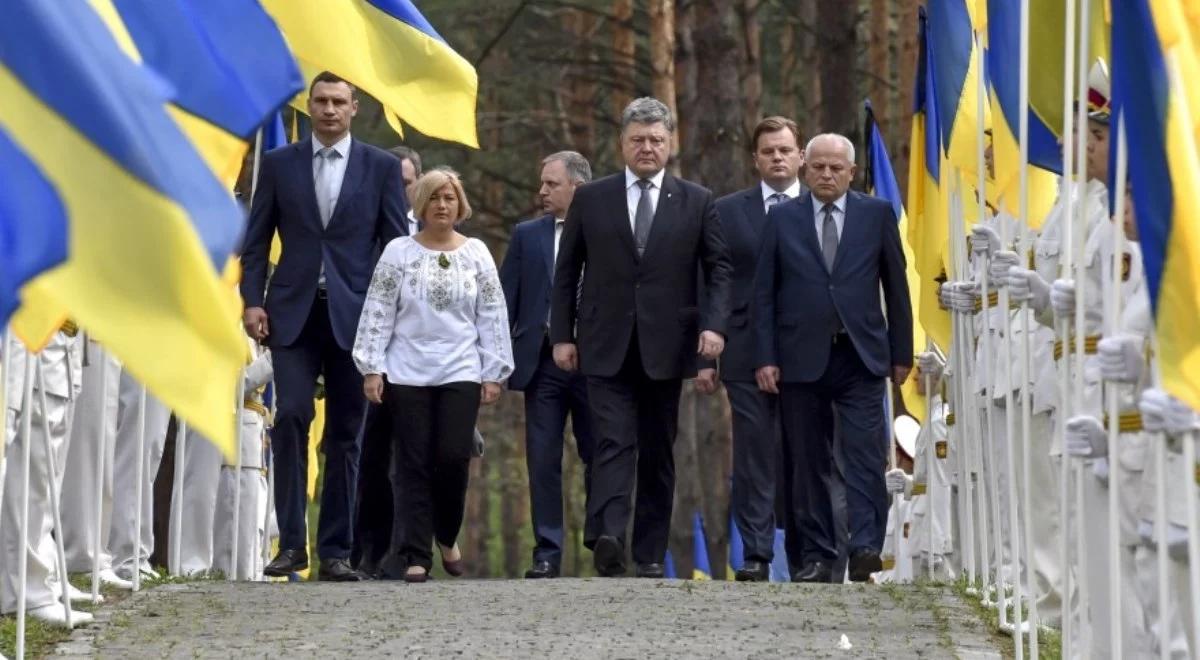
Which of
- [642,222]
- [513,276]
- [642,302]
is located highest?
[642,222]

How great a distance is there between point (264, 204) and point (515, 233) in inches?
85.8

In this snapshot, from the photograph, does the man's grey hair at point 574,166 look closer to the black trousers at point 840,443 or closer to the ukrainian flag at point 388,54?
the black trousers at point 840,443

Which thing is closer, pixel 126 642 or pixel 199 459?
pixel 126 642

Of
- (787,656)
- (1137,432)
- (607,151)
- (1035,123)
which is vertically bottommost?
(787,656)

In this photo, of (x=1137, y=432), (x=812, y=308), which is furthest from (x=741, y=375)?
(x=1137, y=432)

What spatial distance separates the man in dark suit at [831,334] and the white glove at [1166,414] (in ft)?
21.7

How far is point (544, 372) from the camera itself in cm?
1606

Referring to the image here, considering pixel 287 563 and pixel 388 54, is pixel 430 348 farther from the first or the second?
pixel 388 54

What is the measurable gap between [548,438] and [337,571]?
1838mm

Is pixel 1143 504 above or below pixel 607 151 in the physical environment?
below

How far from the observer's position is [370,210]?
14.5 metres

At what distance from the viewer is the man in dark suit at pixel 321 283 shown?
47.1 feet

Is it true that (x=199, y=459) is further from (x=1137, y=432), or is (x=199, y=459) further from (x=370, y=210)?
(x=1137, y=432)

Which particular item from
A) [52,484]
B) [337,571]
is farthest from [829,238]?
[52,484]
